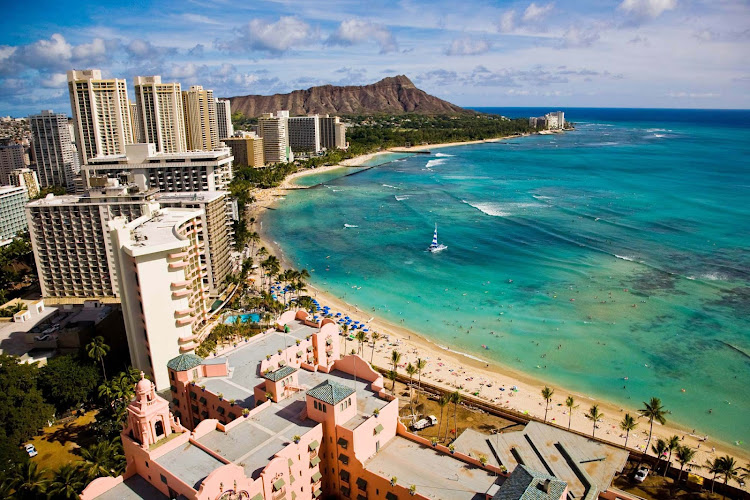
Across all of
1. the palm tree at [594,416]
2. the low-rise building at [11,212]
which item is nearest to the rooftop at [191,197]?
the palm tree at [594,416]

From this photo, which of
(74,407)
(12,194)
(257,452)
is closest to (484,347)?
(257,452)

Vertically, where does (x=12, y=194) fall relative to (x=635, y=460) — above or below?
above

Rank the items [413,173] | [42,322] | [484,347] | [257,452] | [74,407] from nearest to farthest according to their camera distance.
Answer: [257,452] → [74,407] → [42,322] → [484,347] → [413,173]

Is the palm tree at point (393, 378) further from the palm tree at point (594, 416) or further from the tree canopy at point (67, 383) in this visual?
the tree canopy at point (67, 383)

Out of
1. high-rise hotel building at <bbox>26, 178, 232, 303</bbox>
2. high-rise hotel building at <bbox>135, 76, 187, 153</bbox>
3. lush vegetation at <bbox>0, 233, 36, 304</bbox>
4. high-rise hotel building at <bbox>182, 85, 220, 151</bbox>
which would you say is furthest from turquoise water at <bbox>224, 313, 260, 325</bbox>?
high-rise hotel building at <bbox>182, 85, 220, 151</bbox>

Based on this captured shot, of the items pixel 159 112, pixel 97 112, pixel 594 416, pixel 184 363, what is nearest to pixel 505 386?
pixel 594 416

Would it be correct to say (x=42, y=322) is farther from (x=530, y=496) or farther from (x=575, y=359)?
(x=575, y=359)
